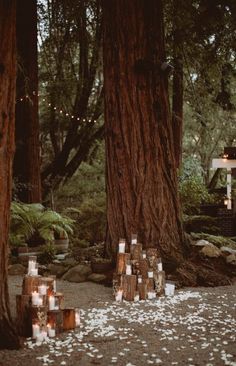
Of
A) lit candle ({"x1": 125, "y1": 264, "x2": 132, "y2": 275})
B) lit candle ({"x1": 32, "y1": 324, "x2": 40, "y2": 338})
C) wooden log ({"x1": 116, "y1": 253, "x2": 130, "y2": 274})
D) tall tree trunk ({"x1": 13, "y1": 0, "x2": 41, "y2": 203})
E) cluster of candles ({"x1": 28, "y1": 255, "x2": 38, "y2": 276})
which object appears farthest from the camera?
tall tree trunk ({"x1": 13, "y1": 0, "x2": 41, "y2": 203})

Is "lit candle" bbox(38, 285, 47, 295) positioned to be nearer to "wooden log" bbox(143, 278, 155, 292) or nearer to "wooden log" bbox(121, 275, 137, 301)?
"wooden log" bbox(121, 275, 137, 301)

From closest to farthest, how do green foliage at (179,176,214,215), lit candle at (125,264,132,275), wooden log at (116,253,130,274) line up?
lit candle at (125,264,132,275) → wooden log at (116,253,130,274) → green foliage at (179,176,214,215)

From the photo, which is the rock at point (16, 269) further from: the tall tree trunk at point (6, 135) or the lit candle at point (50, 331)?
the tall tree trunk at point (6, 135)

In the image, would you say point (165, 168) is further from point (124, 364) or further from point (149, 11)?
point (124, 364)

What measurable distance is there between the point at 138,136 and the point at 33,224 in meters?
3.25

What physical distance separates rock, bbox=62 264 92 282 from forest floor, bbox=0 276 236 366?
0.86 meters

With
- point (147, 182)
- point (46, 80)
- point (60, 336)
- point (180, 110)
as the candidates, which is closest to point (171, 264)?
point (147, 182)

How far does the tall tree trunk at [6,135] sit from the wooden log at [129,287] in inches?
77.1

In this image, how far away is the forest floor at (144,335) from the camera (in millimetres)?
3762

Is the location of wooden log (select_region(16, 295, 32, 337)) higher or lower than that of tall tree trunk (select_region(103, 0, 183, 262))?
lower

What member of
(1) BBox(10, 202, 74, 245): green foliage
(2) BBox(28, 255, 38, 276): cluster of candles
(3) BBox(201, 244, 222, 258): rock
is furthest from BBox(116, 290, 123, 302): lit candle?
(1) BBox(10, 202, 74, 245): green foliage

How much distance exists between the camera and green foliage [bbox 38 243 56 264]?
815cm

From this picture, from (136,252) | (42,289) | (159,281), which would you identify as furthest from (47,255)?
(42,289)

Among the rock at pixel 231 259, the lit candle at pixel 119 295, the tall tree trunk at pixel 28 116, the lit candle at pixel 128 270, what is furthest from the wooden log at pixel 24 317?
the tall tree trunk at pixel 28 116
